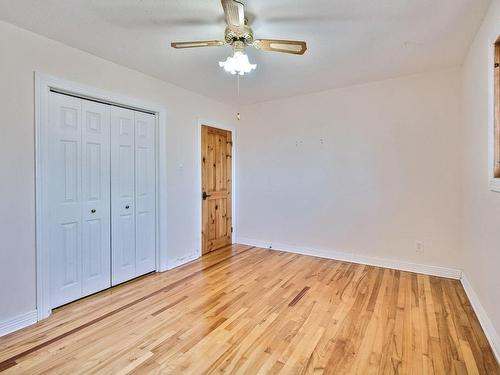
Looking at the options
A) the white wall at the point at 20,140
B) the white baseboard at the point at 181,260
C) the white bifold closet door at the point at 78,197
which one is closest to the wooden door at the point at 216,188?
the white baseboard at the point at 181,260

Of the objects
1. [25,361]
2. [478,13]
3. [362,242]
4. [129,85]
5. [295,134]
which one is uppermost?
[478,13]

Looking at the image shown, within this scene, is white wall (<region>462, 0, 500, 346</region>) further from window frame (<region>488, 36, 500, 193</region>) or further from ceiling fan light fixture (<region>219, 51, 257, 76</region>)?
ceiling fan light fixture (<region>219, 51, 257, 76</region>)

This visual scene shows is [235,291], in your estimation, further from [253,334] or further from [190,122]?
[190,122]

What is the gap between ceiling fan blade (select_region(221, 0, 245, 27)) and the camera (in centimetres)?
158

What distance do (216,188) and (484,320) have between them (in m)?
3.53

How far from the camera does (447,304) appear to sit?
2.50 m

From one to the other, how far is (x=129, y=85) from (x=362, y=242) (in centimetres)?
362

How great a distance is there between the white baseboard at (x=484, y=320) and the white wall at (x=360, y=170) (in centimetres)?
55

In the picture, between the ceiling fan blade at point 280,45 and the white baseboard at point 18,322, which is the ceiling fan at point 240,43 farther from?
the white baseboard at point 18,322

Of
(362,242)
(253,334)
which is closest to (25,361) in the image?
(253,334)

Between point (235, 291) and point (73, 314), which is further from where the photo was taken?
point (235, 291)

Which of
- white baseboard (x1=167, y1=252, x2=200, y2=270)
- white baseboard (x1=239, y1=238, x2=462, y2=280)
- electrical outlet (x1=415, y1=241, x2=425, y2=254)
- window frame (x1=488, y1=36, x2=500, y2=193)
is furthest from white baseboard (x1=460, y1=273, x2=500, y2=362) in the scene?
white baseboard (x1=167, y1=252, x2=200, y2=270)

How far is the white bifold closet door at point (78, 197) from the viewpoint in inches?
95.6

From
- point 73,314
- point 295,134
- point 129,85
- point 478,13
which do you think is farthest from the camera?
point 295,134
